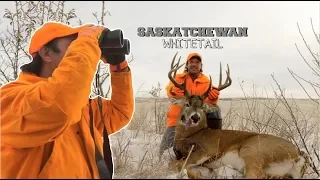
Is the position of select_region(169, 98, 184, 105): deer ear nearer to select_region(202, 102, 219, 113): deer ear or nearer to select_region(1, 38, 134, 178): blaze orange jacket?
select_region(202, 102, 219, 113): deer ear

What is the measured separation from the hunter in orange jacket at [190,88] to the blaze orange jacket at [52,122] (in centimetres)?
309

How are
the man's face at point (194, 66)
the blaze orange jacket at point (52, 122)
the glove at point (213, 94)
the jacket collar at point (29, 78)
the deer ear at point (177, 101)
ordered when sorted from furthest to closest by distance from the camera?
the man's face at point (194, 66) < the glove at point (213, 94) < the deer ear at point (177, 101) < the jacket collar at point (29, 78) < the blaze orange jacket at point (52, 122)

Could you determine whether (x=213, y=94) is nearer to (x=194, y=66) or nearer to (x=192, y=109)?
(x=192, y=109)

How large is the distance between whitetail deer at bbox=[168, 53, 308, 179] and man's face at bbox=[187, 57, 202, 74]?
44 centimetres

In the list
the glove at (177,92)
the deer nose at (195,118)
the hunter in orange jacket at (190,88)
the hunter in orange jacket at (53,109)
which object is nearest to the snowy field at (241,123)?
the hunter in orange jacket at (190,88)

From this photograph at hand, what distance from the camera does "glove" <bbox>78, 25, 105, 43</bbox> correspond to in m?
2.41

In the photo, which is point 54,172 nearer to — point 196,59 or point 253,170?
point 253,170

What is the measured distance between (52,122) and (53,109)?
3.1 inches

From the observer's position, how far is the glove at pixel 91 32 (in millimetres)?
2414

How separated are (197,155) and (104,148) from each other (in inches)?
81.3

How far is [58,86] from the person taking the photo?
2203 millimetres

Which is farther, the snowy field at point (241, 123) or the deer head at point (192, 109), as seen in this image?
the deer head at point (192, 109)

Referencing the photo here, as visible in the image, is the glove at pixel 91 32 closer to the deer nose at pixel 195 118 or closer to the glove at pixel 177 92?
the deer nose at pixel 195 118

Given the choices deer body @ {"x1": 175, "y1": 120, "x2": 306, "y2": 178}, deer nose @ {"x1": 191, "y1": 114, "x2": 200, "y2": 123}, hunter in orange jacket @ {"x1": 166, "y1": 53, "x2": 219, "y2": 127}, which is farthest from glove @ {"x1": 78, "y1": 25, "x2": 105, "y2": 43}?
hunter in orange jacket @ {"x1": 166, "y1": 53, "x2": 219, "y2": 127}
